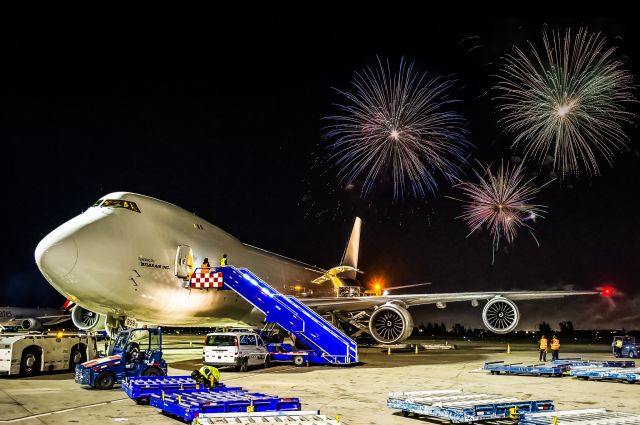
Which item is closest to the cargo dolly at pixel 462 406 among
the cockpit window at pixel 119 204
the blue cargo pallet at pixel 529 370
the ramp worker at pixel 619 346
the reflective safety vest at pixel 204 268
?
the blue cargo pallet at pixel 529 370

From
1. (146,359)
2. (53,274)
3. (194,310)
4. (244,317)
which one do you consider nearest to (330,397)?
(146,359)

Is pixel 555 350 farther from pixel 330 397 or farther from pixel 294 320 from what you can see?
pixel 330 397

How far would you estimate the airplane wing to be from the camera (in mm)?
27656

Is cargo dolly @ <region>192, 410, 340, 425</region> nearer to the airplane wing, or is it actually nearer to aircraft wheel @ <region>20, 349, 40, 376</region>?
aircraft wheel @ <region>20, 349, 40, 376</region>

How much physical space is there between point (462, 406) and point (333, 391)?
494 cm

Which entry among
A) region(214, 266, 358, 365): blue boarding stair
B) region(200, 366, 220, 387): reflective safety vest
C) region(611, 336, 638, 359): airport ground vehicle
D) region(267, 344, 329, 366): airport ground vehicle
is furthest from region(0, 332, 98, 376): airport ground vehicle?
region(611, 336, 638, 359): airport ground vehicle

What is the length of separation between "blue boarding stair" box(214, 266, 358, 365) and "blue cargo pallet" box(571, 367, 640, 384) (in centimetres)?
→ 718

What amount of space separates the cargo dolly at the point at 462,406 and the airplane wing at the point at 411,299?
1567cm

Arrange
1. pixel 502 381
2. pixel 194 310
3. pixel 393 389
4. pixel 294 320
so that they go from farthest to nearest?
pixel 194 310
pixel 294 320
pixel 502 381
pixel 393 389

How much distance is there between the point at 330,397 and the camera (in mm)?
13641

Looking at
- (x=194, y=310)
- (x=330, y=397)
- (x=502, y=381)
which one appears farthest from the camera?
(x=194, y=310)

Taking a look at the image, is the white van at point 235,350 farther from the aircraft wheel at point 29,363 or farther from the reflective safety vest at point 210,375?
the reflective safety vest at point 210,375

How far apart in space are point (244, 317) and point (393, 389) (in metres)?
14.0

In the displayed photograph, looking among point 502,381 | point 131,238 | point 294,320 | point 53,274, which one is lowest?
point 502,381
